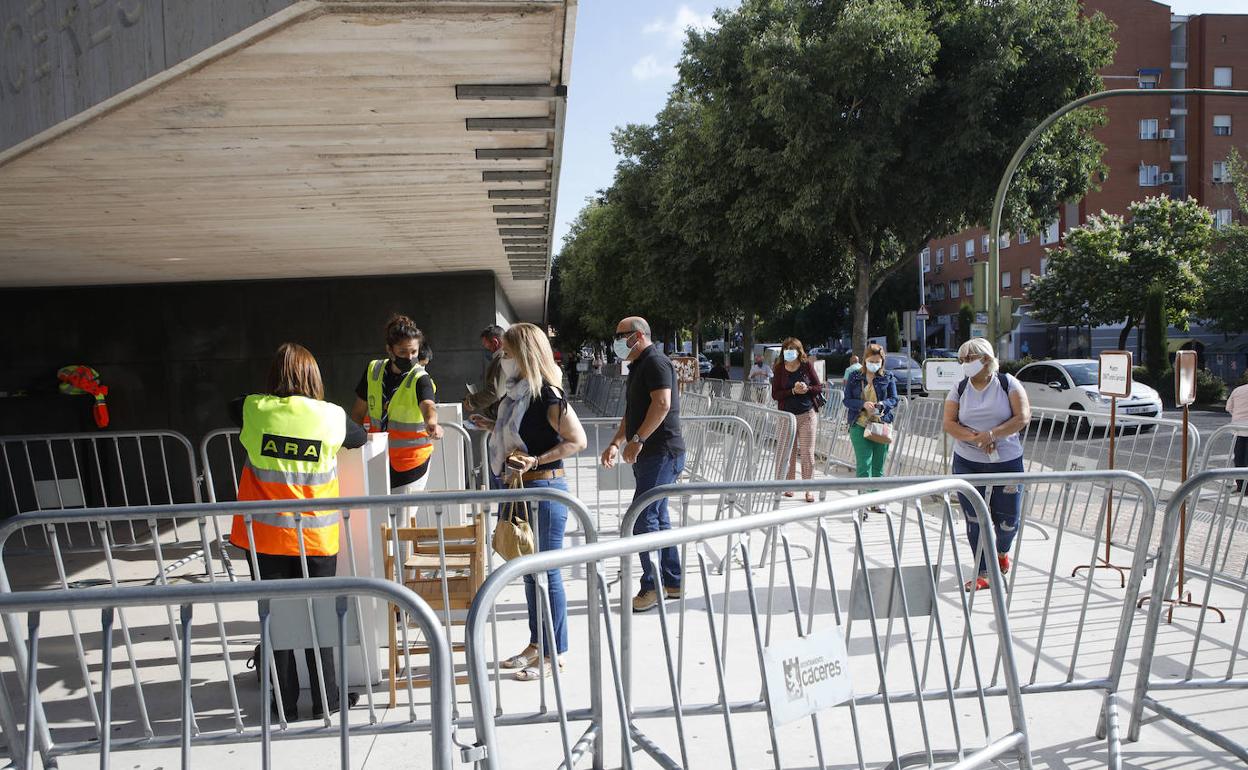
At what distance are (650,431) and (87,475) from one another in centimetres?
852

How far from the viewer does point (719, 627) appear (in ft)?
17.7

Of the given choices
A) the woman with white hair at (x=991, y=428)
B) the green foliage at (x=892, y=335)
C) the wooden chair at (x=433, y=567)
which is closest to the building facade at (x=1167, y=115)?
the green foliage at (x=892, y=335)

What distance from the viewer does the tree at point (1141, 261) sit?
36.2 m

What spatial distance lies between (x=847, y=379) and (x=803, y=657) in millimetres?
7669

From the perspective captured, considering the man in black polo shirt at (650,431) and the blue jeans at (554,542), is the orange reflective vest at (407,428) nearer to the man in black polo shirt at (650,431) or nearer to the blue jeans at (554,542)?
the man in black polo shirt at (650,431)

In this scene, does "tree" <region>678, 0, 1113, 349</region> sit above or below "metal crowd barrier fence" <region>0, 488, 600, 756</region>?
above

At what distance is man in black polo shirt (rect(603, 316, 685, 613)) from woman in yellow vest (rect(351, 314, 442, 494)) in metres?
1.30

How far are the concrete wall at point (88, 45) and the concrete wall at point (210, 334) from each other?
A: 734 cm

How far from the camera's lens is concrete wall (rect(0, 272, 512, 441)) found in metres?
11.3

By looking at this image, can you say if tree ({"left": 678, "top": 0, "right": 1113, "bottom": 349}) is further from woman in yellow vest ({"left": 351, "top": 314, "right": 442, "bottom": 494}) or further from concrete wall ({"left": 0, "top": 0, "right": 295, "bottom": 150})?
concrete wall ({"left": 0, "top": 0, "right": 295, "bottom": 150})

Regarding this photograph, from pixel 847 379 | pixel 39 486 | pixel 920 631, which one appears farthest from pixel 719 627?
pixel 39 486

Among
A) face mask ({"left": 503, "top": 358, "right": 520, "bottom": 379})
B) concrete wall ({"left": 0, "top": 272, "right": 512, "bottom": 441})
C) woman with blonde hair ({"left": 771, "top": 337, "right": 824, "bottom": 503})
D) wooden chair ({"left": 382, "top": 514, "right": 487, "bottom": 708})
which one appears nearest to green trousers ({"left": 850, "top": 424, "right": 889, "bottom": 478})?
woman with blonde hair ({"left": 771, "top": 337, "right": 824, "bottom": 503})

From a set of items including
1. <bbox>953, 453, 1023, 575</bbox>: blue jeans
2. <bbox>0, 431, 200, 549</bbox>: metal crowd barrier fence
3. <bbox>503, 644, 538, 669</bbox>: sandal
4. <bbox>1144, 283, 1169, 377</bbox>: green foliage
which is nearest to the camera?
<bbox>503, 644, 538, 669</bbox>: sandal

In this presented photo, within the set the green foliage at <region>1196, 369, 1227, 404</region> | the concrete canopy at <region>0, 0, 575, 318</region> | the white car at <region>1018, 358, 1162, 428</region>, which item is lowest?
the green foliage at <region>1196, 369, 1227, 404</region>
